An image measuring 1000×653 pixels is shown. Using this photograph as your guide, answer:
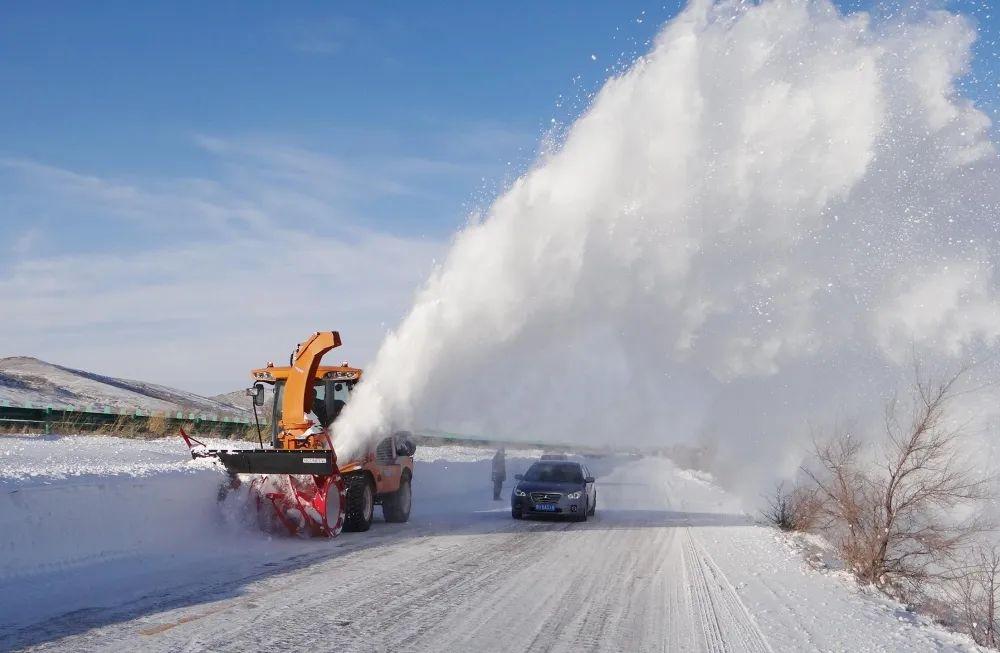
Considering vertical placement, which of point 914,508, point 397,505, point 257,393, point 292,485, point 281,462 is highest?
point 257,393

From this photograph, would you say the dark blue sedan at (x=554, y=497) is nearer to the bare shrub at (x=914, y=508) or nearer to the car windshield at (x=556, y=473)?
the car windshield at (x=556, y=473)

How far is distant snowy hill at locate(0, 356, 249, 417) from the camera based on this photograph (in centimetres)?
3894

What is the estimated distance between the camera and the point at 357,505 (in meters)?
14.4

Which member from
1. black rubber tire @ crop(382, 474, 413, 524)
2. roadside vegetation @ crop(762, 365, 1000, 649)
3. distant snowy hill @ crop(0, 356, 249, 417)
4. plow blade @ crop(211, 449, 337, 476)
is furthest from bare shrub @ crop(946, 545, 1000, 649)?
distant snowy hill @ crop(0, 356, 249, 417)

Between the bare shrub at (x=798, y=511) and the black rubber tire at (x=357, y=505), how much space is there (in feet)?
28.4

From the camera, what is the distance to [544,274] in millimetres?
15625

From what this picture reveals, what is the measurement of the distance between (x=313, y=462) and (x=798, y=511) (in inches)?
421

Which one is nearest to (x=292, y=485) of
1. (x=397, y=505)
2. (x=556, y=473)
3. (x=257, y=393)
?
(x=257, y=393)

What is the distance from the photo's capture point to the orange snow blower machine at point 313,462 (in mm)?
13031

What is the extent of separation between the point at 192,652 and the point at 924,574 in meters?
10.3

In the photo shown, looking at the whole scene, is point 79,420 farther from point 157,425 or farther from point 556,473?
point 556,473

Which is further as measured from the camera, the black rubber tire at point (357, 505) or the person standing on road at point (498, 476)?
the person standing on road at point (498, 476)

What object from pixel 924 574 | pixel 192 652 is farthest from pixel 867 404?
pixel 192 652

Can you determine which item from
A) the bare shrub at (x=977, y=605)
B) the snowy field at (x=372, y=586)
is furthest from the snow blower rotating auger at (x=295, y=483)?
the bare shrub at (x=977, y=605)
